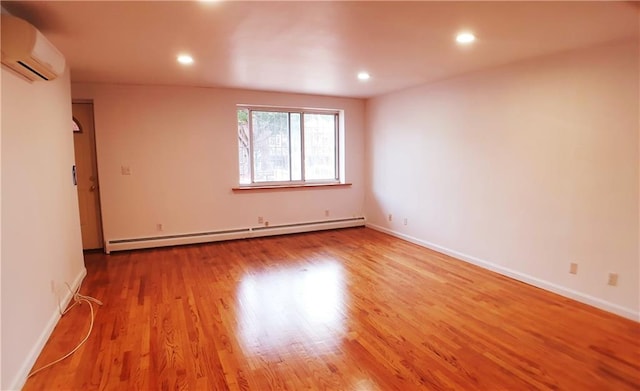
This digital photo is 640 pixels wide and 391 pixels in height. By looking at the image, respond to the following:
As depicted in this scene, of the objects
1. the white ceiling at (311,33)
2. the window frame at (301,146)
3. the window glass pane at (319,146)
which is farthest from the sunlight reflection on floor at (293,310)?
the window glass pane at (319,146)

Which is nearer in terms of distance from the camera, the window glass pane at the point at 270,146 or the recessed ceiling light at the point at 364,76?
the recessed ceiling light at the point at 364,76

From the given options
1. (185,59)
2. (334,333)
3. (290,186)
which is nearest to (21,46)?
(185,59)

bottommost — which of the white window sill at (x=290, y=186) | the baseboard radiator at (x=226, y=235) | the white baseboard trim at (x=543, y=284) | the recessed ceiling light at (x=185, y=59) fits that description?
the white baseboard trim at (x=543, y=284)

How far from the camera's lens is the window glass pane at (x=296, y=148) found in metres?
5.84

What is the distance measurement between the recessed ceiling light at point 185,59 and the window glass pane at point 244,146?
73.2 inches

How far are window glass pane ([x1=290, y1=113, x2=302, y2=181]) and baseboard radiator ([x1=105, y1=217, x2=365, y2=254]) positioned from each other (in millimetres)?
822

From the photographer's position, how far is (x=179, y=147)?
5027 millimetres

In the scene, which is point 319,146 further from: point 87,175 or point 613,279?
point 613,279

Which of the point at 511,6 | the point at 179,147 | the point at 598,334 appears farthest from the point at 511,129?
the point at 179,147

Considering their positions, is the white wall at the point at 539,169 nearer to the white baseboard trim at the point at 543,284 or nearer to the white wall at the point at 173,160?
the white baseboard trim at the point at 543,284

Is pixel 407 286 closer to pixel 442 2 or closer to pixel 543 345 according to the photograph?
pixel 543 345

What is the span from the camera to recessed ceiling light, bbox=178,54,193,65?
3355 millimetres

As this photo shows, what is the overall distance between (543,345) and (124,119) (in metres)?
5.05

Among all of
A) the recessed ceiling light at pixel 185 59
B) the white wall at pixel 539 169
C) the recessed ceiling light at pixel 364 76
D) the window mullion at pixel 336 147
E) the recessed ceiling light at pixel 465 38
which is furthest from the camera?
the window mullion at pixel 336 147
